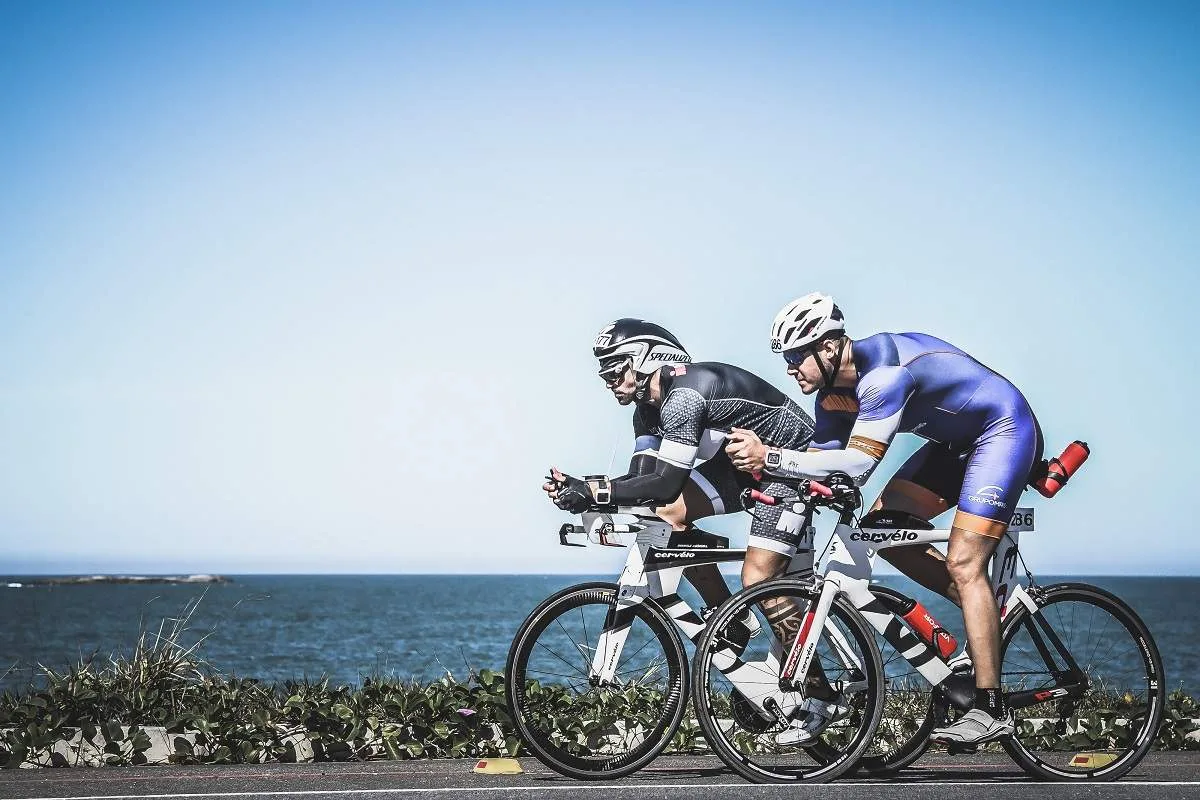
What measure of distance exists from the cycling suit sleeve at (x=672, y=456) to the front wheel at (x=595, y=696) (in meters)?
0.49

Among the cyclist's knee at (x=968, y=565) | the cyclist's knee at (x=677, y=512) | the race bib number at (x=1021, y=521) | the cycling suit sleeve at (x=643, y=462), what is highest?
the cycling suit sleeve at (x=643, y=462)

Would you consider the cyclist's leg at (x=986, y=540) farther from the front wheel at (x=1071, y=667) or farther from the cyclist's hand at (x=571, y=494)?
the cyclist's hand at (x=571, y=494)

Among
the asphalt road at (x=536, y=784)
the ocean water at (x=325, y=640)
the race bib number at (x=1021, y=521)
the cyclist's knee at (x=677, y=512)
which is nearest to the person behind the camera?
the asphalt road at (x=536, y=784)

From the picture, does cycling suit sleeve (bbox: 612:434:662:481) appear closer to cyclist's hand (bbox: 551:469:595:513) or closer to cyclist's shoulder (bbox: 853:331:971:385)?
cyclist's hand (bbox: 551:469:595:513)

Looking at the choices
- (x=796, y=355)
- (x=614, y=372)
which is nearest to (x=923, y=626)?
(x=796, y=355)

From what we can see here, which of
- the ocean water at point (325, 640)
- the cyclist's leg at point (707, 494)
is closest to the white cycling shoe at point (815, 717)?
the cyclist's leg at point (707, 494)

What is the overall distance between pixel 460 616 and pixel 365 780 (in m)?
65.2

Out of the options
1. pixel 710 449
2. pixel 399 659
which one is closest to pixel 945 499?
pixel 710 449

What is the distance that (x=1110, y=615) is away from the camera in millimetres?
6398

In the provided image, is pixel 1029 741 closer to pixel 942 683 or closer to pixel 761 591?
pixel 942 683

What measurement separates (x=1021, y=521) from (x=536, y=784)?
283cm

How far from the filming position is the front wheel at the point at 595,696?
6078 millimetres

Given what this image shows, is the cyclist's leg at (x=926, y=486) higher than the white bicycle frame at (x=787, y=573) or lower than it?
higher

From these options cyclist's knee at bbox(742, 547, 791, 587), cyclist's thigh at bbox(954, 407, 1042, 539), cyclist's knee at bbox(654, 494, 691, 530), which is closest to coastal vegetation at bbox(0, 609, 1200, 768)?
cyclist's knee at bbox(654, 494, 691, 530)
